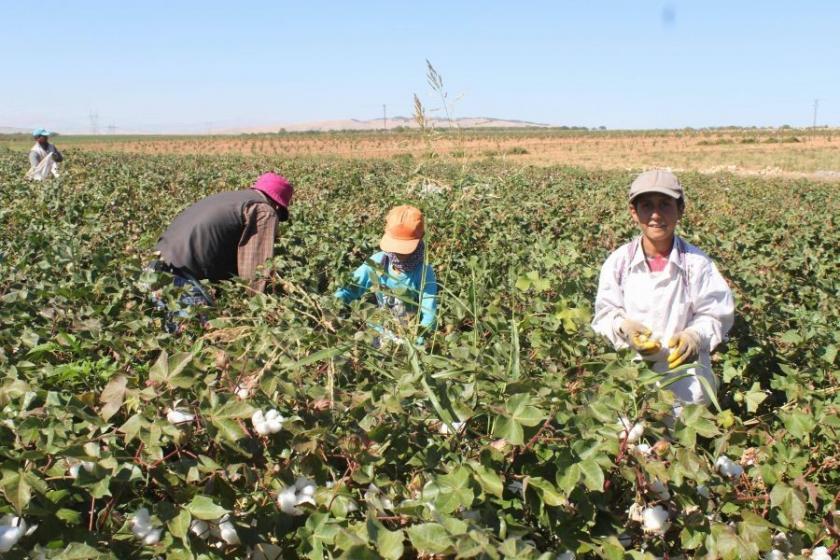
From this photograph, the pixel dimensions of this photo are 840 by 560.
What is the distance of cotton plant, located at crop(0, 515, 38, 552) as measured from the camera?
108 centimetres

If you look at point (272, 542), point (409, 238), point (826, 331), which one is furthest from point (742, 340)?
point (272, 542)

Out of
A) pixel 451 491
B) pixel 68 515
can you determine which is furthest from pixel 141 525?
pixel 451 491

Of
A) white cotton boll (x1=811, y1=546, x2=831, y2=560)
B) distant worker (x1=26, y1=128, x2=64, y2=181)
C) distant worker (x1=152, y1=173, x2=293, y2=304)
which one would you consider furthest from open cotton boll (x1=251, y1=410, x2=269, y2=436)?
distant worker (x1=26, y1=128, x2=64, y2=181)

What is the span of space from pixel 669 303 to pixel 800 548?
1.37 metres

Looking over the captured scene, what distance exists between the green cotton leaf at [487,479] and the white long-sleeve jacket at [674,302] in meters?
1.45

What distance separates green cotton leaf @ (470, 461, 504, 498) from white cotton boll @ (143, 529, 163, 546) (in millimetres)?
514

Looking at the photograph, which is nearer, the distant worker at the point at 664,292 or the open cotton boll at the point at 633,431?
the open cotton boll at the point at 633,431

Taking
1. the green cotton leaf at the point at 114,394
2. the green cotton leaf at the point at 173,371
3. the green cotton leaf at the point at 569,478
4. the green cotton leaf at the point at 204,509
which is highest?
the green cotton leaf at the point at 173,371

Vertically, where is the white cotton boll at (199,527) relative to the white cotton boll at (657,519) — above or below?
above

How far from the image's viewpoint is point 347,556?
42.8 inches

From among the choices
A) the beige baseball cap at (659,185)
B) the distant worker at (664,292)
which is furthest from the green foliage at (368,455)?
the beige baseball cap at (659,185)

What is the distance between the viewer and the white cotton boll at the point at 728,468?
150 cm

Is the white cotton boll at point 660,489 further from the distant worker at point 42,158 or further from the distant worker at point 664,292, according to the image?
the distant worker at point 42,158

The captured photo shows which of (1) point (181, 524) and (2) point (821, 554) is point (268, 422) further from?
(2) point (821, 554)
